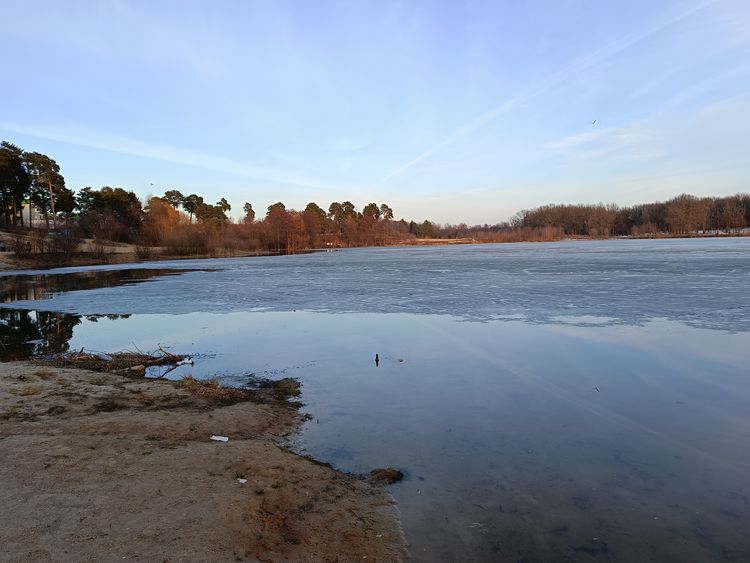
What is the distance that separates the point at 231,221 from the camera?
397 feet

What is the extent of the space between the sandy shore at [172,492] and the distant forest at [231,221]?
53.8 m

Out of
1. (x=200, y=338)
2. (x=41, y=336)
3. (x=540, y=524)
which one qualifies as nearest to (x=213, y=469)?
(x=540, y=524)

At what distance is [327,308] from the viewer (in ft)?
58.0

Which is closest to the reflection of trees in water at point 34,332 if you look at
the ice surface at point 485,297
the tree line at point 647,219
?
the ice surface at point 485,297

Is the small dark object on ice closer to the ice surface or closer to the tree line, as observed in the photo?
the ice surface

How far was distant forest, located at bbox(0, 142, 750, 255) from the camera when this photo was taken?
207 feet

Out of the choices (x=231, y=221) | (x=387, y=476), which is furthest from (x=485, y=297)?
(x=231, y=221)

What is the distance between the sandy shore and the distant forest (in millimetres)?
53802

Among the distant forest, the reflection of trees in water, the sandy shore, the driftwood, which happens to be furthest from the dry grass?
the distant forest

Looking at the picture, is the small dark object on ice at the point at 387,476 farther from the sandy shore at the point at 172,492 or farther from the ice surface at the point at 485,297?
the ice surface at the point at 485,297

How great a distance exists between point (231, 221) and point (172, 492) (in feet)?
401

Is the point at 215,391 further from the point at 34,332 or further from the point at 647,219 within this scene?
the point at 647,219

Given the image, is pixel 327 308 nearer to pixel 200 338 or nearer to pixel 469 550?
pixel 200 338

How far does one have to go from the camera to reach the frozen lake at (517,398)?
14.4 feet
